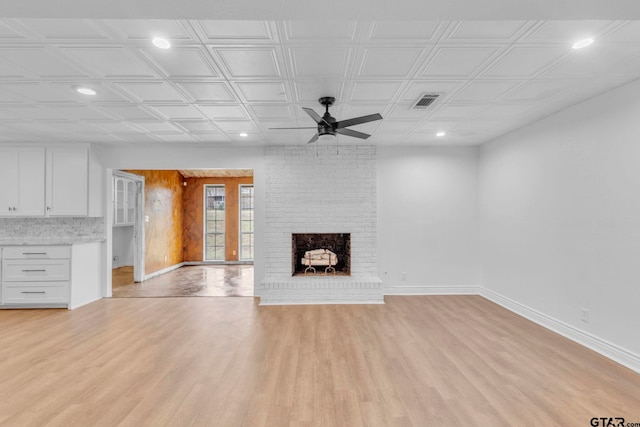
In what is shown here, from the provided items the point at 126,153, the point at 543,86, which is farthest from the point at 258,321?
the point at 543,86

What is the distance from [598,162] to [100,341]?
5.52m

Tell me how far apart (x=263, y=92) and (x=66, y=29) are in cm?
151

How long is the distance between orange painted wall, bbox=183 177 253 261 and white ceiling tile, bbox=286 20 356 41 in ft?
25.0

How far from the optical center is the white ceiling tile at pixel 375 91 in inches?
115

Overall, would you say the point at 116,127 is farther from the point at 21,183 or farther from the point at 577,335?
the point at 577,335

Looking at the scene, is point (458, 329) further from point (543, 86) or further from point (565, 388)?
point (543, 86)

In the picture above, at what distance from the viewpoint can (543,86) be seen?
3002 mm

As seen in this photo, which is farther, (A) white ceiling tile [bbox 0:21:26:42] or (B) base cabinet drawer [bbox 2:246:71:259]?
(B) base cabinet drawer [bbox 2:246:71:259]

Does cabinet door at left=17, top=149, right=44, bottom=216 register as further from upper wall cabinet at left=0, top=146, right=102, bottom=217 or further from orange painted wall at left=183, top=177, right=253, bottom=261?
orange painted wall at left=183, top=177, right=253, bottom=261

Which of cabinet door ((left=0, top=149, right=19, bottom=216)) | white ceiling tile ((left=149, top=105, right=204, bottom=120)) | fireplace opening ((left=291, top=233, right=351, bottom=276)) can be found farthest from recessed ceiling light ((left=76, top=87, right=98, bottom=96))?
fireplace opening ((left=291, top=233, right=351, bottom=276))

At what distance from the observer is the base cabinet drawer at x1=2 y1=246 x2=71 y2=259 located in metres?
4.62

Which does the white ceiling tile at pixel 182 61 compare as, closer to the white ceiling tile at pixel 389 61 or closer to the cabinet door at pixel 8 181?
the white ceiling tile at pixel 389 61

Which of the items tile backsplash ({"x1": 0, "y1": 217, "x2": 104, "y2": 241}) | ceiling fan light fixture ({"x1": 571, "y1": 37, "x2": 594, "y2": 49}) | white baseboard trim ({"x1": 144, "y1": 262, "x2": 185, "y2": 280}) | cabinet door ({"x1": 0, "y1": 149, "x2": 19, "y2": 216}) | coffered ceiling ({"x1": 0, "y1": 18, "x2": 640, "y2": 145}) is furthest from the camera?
white baseboard trim ({"x1": 144, "y1": 262, "x2": 185, "y2": 280})

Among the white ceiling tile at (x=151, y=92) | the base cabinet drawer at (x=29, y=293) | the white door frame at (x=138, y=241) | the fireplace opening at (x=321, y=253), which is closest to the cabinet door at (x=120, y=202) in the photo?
the white door frame at (x=138, y=241)
